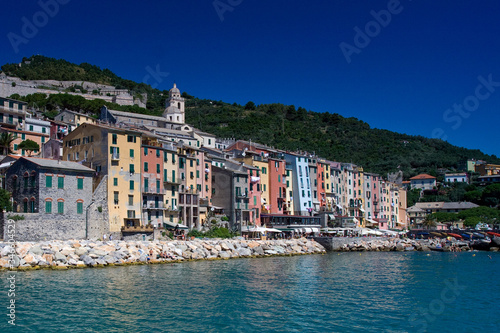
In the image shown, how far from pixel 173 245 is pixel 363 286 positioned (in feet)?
71.0

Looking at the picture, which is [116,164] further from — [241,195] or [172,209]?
[241,195]

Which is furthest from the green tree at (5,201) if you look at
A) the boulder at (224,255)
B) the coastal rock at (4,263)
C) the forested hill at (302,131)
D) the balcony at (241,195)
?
the forested hill at (302,131)

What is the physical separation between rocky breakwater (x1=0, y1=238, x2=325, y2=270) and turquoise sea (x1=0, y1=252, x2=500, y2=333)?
7.35 feet

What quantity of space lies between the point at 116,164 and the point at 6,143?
20564 millimetres

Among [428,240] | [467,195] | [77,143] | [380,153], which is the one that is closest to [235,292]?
[77,143]

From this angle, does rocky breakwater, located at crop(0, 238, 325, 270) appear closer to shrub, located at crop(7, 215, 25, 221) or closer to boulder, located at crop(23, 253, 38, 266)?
boulder, located at crop(23, 253, 38, 266)

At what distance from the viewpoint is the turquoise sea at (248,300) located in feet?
74.4

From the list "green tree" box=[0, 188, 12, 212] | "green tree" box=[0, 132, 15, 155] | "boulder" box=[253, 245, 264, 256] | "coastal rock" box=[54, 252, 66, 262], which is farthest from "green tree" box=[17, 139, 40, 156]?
"boulder" box=[253, 245, 264, 256]

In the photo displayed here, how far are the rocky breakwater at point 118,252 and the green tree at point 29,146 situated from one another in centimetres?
2743

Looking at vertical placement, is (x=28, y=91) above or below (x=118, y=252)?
above

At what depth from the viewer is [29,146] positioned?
2628 inches

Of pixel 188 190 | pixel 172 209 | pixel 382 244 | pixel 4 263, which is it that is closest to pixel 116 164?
pixel 172 209

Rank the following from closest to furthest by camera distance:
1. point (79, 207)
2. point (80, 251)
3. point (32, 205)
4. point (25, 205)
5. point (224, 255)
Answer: point (80, 251)
point (32, 205)
point (25, 205)
point (79, 207)
point (224, 255)

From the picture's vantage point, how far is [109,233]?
49438 millimetres
